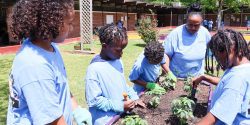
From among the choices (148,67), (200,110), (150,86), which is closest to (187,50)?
(148,67)

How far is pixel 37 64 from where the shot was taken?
1.66 m

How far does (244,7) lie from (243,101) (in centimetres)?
3975

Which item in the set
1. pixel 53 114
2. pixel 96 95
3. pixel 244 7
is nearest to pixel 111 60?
pixel 96 95

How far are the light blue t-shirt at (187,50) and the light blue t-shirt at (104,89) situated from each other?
5.13 feet

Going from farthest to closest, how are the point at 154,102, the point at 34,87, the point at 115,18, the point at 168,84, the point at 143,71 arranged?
1. the point at 115,18
2. the point at 168,84
3. the point at 143,71
4. the point at 154,102
5. the point at 34,87

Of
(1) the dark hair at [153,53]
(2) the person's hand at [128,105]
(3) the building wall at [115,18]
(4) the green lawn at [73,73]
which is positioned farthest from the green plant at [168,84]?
(3) the building wall at [115,18]

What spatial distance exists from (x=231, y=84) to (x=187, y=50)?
2248mm

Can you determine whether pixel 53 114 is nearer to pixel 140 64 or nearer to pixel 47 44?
pixel 47 44

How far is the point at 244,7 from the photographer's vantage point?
38.8 meters

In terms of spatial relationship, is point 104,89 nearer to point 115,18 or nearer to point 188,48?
point 188,48

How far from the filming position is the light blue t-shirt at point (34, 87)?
1629mm

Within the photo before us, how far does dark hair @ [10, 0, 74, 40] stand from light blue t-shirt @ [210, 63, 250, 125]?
0.97 meters

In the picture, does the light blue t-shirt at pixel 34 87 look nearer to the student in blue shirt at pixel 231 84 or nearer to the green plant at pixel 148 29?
the student in blue shirt at pixel 231 84

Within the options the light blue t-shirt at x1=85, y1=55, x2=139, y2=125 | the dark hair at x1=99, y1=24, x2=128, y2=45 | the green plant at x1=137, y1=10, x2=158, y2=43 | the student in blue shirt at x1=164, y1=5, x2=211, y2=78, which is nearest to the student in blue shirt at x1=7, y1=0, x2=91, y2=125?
the light blue t-shirt at x1=85, y1=55, x2=139, y2=125
